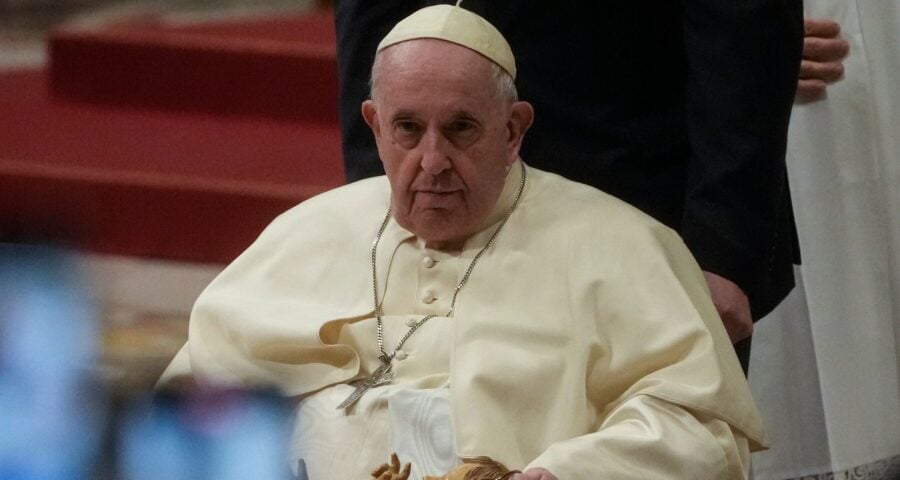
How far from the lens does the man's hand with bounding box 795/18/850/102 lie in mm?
4383

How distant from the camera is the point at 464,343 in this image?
9.82 ft

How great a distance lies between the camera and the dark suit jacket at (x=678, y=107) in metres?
3.30

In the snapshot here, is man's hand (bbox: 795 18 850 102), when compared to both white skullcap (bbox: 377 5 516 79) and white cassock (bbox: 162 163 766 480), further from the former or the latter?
white skullcap (bbox: 377 5 516 79)

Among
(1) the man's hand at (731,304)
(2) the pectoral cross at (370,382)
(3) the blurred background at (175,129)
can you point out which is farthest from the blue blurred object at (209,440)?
(3) the blurred background at (175,129)

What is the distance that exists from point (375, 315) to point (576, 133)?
52 cm

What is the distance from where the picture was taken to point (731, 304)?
3.31 metres

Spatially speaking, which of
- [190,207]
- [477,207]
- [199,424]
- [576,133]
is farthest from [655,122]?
[190,207]

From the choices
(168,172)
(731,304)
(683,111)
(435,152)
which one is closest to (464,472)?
(435,152)

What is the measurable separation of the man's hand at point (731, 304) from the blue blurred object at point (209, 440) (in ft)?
2.86

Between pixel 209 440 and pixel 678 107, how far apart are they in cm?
134

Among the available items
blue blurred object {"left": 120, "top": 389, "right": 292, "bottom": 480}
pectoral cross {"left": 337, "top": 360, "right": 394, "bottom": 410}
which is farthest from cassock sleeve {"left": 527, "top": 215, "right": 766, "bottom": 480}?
blue blurred object {"left": 120, "top": 389, "right": 292, "bottom": 480}

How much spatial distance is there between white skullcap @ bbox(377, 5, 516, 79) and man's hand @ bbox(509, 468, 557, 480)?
2.11ft

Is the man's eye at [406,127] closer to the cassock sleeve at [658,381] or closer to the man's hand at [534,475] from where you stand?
the cassock sleeve at [658,381]

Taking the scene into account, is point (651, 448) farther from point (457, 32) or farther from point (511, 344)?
point (457, 32)
